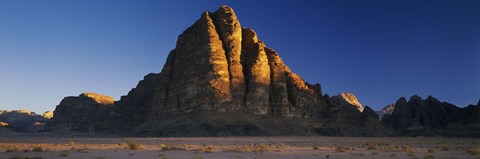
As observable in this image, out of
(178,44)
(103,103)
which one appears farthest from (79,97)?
(178,44)

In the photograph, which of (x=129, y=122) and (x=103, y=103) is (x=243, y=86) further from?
(x=103, y=103)

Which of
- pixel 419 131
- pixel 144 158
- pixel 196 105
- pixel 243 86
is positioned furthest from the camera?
pixel 419 131

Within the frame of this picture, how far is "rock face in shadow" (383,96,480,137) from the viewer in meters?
132

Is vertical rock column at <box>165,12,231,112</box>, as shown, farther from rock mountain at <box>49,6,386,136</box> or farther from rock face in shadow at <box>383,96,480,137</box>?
rock face in shadow at <box>383,96,480,137</box>

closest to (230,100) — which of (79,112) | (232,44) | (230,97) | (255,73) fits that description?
(230,97)

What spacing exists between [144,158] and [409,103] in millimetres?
141402

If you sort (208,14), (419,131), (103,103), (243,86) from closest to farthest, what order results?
(243,86)
(208,14)
(419,131)
(103,103)

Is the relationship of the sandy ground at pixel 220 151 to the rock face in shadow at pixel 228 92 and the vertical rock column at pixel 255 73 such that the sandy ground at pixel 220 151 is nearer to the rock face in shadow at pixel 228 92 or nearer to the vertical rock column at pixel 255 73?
the rock face in shadow at pixel 228 92

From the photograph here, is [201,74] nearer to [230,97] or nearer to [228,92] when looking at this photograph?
[228,92]

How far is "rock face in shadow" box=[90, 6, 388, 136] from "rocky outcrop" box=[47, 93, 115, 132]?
68.4 feet

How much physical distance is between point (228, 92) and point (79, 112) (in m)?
76.3

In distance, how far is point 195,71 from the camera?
334 ft

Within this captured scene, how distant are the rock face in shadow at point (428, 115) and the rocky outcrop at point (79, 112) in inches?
3721

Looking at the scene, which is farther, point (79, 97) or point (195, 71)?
point (79, 97)
